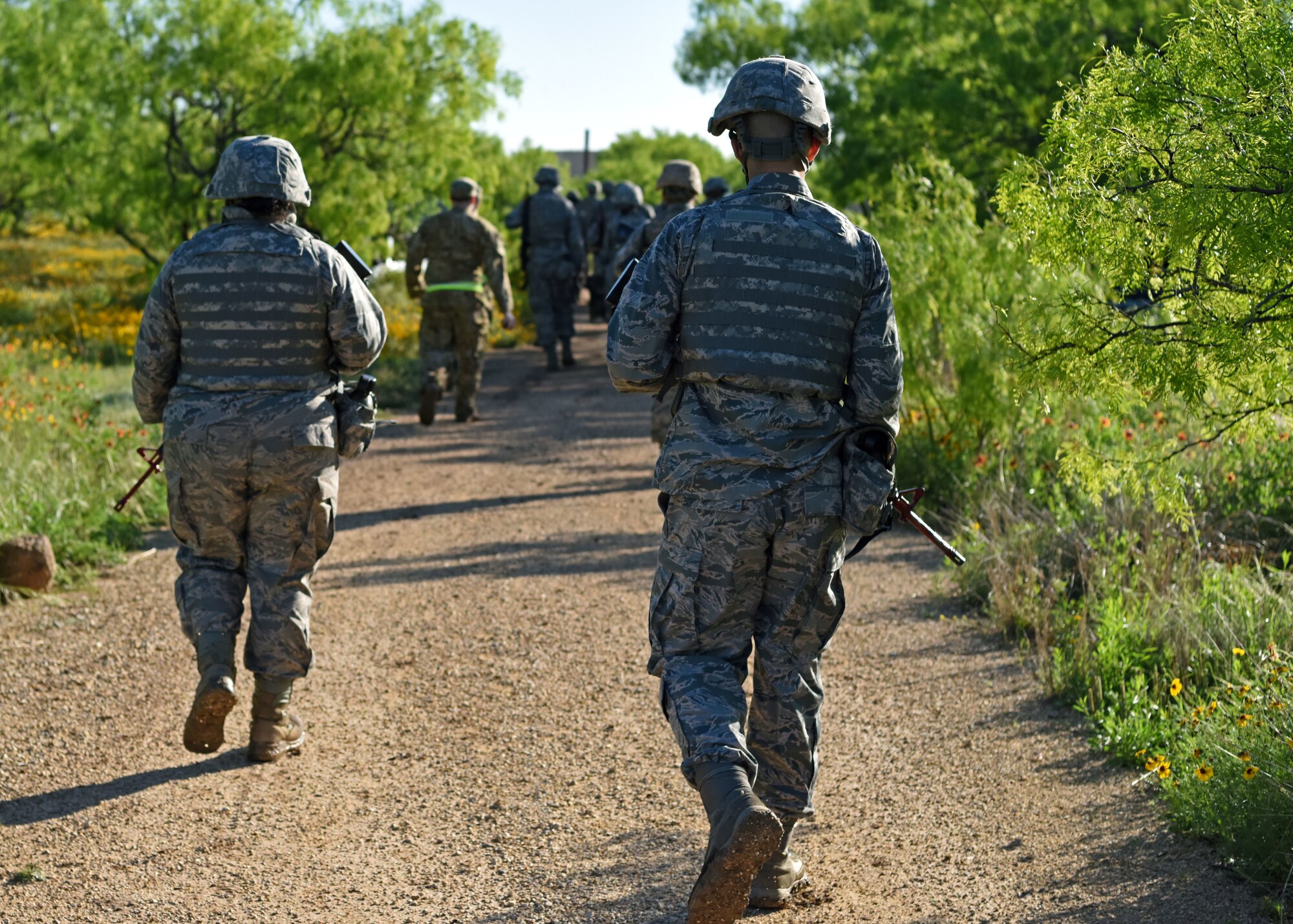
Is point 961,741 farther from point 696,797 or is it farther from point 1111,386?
point 1111,386

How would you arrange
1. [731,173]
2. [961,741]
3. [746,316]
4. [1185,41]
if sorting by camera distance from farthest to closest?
1. [731,173]
2. [961,741]
3. [1185,41]
4. [746,316]

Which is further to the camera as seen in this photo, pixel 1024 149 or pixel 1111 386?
pixel 1024 149

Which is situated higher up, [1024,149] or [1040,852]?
[1024,149]

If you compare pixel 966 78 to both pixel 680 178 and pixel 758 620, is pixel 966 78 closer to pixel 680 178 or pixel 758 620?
pixel 680 178

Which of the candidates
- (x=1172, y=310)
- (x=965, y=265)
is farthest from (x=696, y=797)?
(x=965, y=265)

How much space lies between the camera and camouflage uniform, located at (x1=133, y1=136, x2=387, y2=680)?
476 cm

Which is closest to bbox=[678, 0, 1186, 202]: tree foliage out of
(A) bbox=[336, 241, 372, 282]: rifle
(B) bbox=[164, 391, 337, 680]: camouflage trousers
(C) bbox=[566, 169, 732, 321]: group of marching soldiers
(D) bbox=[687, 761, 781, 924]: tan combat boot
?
(C) bbox=[566, 169, 732, 321]: group of marching soldiers

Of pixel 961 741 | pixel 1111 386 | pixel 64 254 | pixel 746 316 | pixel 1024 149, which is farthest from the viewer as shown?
pixel 64 254

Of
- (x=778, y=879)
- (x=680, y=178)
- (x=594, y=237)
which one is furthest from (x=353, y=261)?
(x=594, y=237)

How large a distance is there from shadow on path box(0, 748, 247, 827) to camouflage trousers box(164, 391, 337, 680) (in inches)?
14.1

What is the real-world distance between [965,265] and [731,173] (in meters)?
27.2

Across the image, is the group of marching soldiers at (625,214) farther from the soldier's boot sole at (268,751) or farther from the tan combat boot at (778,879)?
the soldier's boot sole at (268,751)

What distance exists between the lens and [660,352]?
12.2ft

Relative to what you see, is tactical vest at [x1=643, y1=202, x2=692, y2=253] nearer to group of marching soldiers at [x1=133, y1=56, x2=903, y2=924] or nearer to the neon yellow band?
the neon yellow band
